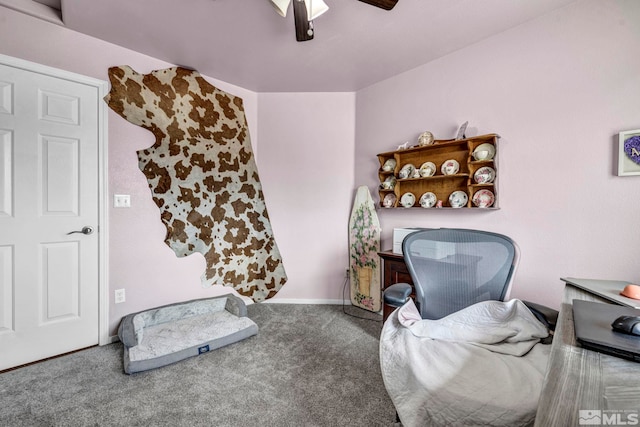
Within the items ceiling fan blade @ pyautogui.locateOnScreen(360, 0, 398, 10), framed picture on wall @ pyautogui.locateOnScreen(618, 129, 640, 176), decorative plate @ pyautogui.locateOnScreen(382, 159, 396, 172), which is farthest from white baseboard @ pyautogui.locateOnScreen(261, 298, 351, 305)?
ceiling fan blade @ pyautogui.locateOnScreen(360, 0, 398, 10)

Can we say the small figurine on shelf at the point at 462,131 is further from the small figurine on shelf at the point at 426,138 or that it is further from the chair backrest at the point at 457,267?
the chair backrest at the point at 457,267

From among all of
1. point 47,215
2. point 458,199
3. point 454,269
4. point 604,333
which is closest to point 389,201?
point 458,199

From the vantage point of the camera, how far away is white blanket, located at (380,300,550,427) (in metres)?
0.80

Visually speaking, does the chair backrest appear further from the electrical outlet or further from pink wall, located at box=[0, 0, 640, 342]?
the electrical outlet

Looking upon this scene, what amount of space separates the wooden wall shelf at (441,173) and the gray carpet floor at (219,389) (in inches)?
55.6

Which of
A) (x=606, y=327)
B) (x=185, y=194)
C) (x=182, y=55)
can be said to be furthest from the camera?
(x=185, y=194)

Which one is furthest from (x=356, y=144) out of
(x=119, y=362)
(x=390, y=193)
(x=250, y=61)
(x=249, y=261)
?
(x=119, y=362)

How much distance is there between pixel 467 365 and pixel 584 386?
51 centimetres

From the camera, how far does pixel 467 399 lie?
820 millimetres

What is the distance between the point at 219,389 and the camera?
5.40 feet

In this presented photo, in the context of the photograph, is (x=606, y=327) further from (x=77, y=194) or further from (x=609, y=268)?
(x=77, y=194)

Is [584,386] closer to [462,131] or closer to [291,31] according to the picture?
[462,131]

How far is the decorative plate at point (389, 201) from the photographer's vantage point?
105 inches

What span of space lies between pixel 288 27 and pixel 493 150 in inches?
72.7
